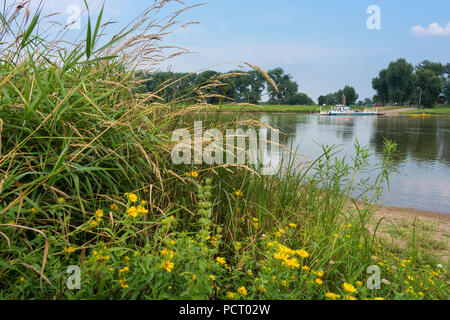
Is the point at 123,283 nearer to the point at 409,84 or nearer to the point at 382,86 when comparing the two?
the point at 409,84

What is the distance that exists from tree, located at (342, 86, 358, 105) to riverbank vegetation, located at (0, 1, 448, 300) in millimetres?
88053

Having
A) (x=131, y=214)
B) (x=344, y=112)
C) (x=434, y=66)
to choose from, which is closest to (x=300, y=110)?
(x=344, y=112)

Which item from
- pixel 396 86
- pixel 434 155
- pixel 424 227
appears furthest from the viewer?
pixel 396 86

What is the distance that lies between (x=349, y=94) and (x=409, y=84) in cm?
1415

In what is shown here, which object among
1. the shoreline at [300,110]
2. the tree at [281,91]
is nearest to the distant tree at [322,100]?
the shoreline at [300,110]

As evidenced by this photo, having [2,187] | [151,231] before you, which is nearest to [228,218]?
[151,231]

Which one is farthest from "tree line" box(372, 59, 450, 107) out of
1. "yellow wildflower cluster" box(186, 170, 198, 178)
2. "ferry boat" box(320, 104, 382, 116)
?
"yellow wildflower cluster" box(186, 170, 198, 178)

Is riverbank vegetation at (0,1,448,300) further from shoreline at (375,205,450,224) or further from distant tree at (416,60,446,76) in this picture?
distant tree at (416,60,446,76)

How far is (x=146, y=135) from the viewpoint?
2.19m

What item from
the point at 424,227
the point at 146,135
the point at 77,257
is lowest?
the point at 424,227

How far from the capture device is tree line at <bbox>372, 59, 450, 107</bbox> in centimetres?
7144
